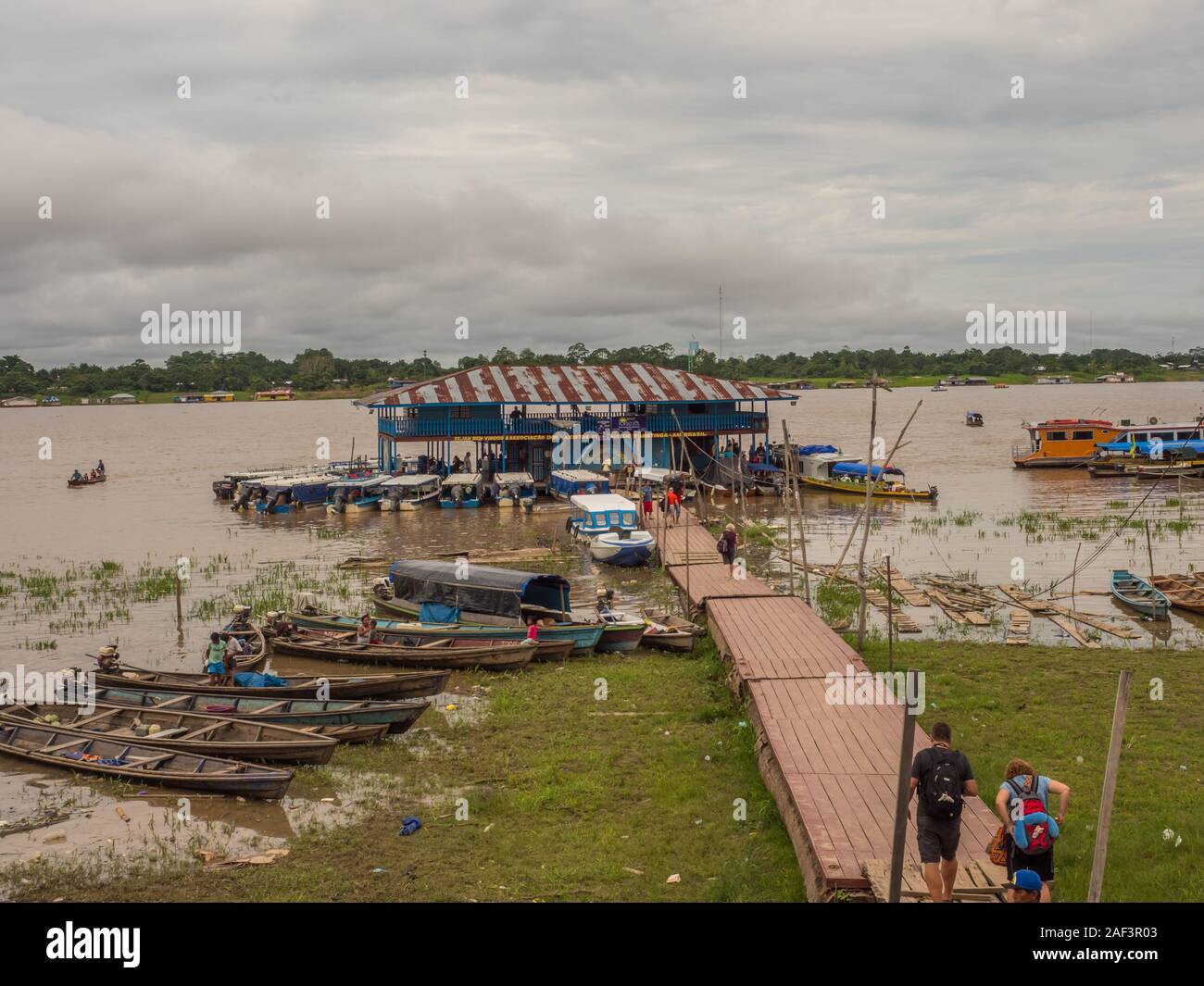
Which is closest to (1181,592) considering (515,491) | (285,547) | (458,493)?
(515,491)

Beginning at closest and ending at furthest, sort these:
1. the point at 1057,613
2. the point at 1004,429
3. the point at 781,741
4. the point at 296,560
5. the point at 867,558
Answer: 1. the point at 781,741
2. the point at 1057,613
3. the point at 867,558
4. the point at 296,560
5. the point at 1004,429

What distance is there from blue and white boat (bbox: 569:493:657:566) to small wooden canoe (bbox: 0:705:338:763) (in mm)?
17538

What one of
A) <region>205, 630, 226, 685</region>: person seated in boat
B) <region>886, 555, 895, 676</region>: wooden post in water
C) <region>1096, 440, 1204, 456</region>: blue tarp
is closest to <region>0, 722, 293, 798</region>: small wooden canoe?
<region>205, 630, 226, 685</region>: person seated in boat

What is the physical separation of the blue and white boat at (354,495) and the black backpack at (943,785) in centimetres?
4197

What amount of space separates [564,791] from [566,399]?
39104mm

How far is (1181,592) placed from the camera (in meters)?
25.8

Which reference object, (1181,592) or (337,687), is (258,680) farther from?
(1181,592)

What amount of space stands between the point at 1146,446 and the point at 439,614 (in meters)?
52.1

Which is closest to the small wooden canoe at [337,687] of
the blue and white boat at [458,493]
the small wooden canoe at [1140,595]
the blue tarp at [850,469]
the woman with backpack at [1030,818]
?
the woman with backpack at [1030,818]
